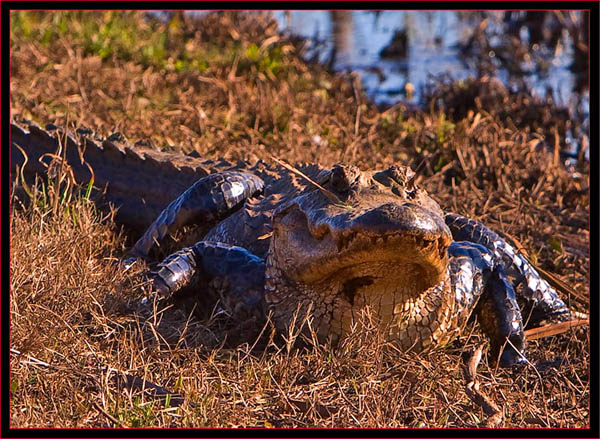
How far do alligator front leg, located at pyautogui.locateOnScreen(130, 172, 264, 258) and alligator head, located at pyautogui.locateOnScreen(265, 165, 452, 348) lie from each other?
1091 millimetres

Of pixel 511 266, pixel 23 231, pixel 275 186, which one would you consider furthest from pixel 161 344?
pixel 511 266

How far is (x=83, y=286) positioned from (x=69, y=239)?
0.40m

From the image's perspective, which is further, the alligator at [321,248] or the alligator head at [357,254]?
the alligator at [321,248]

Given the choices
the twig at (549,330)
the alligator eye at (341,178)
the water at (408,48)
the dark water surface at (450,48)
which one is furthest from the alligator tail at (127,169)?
the water at (408,48)

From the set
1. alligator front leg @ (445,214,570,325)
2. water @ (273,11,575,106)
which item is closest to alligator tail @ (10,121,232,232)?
alligator front leg @ (445,214,570,325)

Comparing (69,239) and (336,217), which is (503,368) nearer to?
(336,217)

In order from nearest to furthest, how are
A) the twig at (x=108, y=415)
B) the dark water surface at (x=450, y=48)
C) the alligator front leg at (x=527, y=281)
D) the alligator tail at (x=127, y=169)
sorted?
the twig at (x=108, y=415)
the alligator front leg at (x=527, y=281)
the alligator tail at (x=127, y=169)
the dark water surface at (x=450, y=48)

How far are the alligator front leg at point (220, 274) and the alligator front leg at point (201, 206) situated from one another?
511 millimetres

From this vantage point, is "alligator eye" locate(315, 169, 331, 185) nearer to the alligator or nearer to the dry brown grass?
the alligator

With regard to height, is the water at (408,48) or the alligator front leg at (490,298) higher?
the alligator front leg at (490,298)

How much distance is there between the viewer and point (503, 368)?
384 centimetres

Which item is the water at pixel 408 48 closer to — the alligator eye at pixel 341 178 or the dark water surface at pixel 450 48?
the dark water surface at pixel 450 48

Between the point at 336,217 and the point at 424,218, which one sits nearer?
the point at 424,218

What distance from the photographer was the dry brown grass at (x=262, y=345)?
119 inches
